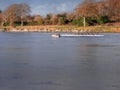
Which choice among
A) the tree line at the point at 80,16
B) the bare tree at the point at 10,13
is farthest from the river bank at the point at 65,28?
the bare tree at the point at 10,13

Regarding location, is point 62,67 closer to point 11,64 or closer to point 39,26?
point 11,64

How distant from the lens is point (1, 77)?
1620 centimetres

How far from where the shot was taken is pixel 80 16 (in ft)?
293

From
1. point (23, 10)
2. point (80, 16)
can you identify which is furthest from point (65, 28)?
point (23, 10)

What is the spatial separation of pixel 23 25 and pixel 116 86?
87.4 m

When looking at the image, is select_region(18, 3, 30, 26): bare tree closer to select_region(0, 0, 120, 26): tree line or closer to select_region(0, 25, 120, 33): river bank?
select_region(0, 0, 120, 26): tree line

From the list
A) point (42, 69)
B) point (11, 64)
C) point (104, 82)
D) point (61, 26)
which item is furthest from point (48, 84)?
point (61, 26)

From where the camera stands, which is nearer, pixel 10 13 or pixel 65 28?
pixel 65 28

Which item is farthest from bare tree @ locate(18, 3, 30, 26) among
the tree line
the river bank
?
the river bank

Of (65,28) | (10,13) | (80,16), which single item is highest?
(10,13)

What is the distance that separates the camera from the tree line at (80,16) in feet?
290

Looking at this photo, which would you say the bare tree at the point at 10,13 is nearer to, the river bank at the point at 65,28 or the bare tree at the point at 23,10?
the bare tree at the point at 23,10

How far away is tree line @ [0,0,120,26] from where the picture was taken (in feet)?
290

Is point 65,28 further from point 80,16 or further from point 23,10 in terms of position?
point 23,10
